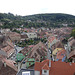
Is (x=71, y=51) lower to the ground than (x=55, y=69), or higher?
lower

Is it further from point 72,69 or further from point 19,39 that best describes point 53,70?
point 19,39

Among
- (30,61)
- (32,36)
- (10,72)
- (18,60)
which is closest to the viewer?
(10,72)

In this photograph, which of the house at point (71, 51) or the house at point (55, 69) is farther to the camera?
the house at point (71, 51)

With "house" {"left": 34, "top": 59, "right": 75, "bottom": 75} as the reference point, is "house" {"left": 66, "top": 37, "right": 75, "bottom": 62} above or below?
below

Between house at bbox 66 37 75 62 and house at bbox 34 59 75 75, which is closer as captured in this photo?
house at bbox 34 59 75 75

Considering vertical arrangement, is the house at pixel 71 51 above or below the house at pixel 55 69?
below

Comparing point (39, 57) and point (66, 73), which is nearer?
point (66, 73)

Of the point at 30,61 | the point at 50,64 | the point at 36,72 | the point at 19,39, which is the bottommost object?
the point at 19,39

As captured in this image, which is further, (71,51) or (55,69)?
(71,51)

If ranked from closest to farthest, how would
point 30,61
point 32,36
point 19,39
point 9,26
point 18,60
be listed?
point 30,61 → point 18,60 → point 19,39 → point 32,36 → point 9,26

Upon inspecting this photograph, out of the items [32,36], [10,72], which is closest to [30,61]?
[10,72]

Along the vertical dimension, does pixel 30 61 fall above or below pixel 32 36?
above
